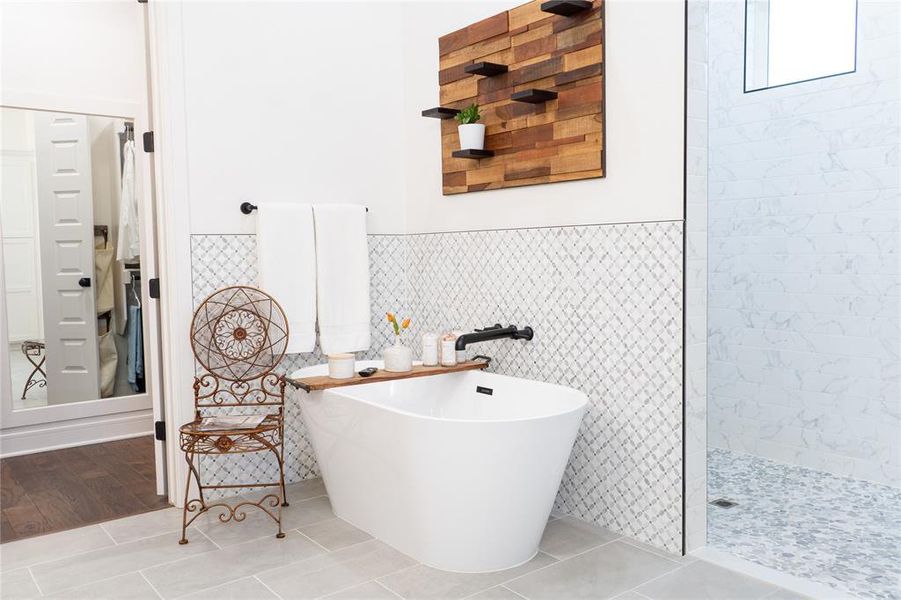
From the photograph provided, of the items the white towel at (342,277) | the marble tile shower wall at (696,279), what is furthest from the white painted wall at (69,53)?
the marble tile shower wall at (696,279)

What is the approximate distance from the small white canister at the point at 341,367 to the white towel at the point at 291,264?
449 millimetres

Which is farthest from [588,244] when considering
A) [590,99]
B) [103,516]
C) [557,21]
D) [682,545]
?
[103,516]

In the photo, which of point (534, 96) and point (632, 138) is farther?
point (534, 96)

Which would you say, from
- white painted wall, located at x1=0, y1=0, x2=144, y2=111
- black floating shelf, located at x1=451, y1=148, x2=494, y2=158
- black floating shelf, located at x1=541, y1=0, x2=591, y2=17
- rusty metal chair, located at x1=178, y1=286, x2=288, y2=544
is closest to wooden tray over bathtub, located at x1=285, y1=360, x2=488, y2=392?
rusty metal chair, located at x1=178, y1=286, x2=288, y2=544

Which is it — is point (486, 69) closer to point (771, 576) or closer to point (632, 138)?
point (632, 138)

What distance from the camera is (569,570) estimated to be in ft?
8.93

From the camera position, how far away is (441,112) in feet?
12.5

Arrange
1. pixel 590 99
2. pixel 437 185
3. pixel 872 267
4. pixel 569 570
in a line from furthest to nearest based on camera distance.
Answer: pixel 437 185 < pixel 872 267 < pixel 590 99 < pixel 569 570

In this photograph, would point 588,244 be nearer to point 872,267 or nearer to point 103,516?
point 872,267

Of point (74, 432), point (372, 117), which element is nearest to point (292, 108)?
point (372, 117)

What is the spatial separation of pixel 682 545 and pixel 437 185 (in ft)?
7.11

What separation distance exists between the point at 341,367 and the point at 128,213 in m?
2.39

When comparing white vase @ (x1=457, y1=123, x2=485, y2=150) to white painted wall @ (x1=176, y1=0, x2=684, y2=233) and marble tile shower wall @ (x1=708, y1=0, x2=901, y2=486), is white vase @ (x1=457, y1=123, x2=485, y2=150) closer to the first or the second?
white painted wall @ (x1=176, y1=0, x2=684, y2=233)

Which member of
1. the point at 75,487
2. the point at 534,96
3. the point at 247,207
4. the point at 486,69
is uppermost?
the point at 486,69
